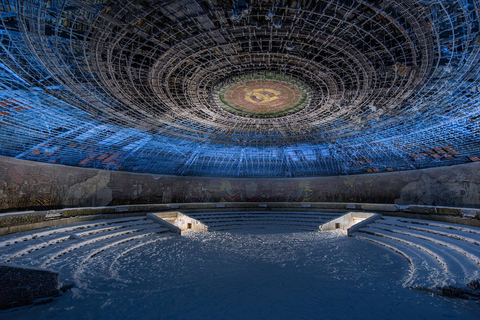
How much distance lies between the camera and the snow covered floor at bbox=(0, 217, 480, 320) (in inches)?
301

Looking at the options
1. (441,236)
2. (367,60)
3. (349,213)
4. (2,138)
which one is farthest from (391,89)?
(2,138)

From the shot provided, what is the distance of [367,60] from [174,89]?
10.2 meters

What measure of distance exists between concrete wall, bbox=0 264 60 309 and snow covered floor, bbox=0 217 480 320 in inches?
15.7

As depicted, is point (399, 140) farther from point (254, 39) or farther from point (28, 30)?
point (28, 30)

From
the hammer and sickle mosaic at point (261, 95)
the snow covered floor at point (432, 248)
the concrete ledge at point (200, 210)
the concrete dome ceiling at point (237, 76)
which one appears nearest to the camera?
the concrete dome ceiling at point (237, 76)

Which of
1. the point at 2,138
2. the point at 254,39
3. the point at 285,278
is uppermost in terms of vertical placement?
the point at 254,39

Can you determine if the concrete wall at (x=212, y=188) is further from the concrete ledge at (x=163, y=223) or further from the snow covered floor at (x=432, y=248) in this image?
the snow covered floor at (x=432, y=248)

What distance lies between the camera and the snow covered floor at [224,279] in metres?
7.65

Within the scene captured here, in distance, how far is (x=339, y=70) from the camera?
41.2ft

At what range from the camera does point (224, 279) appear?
10.3 meters

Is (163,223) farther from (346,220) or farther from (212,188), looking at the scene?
(346,220)

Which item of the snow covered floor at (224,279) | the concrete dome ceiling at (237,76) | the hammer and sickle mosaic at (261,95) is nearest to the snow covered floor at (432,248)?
the snow covered floor at (224,279)

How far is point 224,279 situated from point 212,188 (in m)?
23.2

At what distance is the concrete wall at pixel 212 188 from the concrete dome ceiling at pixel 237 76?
1639 mm
